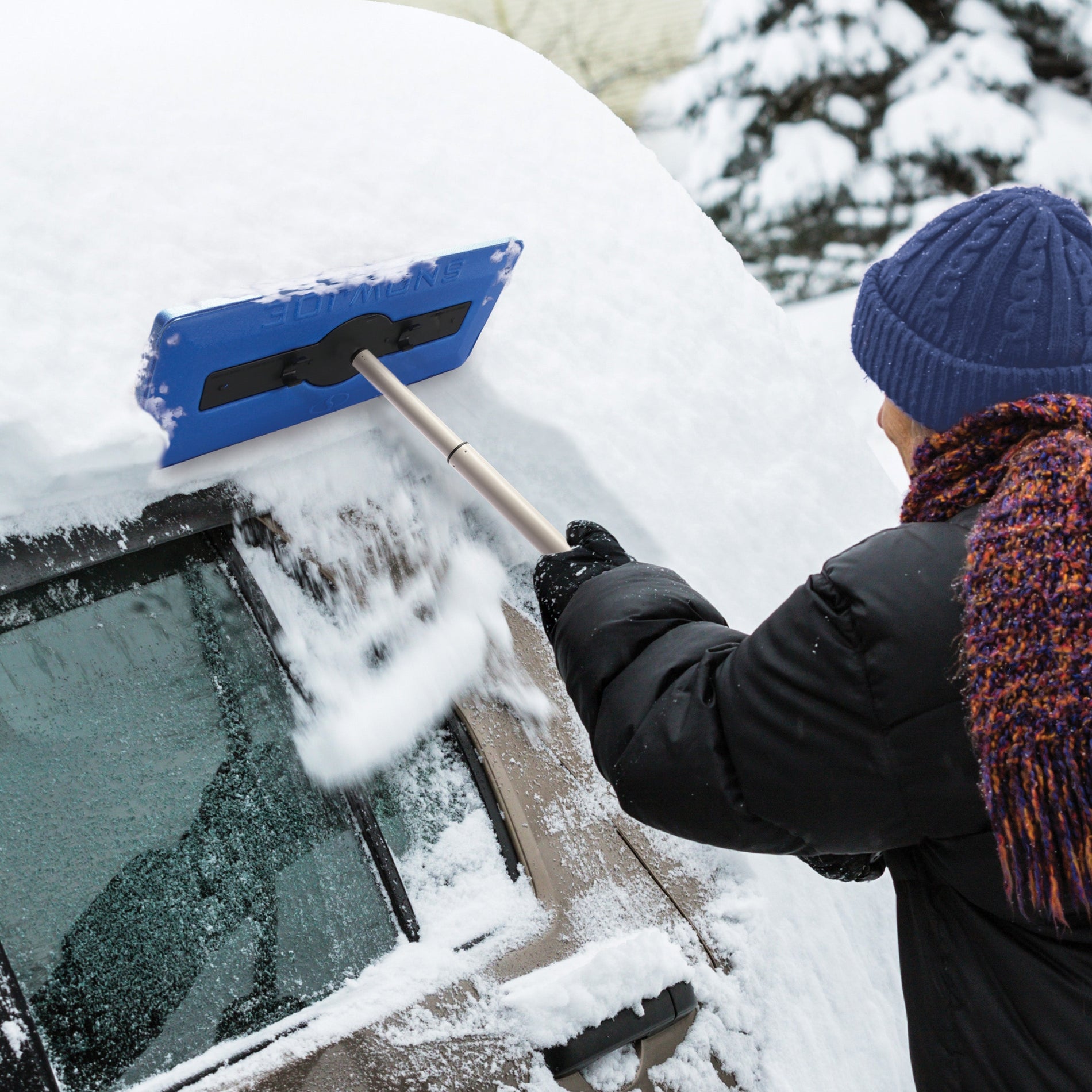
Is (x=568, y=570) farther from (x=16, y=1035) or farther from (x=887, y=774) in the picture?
(x=16, y=1035)

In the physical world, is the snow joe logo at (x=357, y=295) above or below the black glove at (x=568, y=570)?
above

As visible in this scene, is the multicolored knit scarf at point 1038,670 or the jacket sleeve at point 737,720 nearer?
the multicolored knit scarf at point 1038,670

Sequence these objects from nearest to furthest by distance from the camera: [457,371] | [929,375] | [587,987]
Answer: [929,375]
[587,987]
[457,371]

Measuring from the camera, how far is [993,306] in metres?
1.12

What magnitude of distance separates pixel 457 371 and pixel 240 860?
95 cm

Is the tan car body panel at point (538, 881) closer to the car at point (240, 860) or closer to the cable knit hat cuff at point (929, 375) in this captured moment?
the car at point (240, 860)

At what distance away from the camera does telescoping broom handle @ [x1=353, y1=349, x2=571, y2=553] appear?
1.58 meters

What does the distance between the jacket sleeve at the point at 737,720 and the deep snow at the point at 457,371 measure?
0.33m

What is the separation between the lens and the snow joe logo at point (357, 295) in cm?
148

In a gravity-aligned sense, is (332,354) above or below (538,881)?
above

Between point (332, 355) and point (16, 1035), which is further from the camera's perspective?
point (332, 355)

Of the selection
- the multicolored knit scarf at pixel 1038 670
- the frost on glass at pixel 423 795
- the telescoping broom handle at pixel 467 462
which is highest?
the telescoping broom handle at pixel 467 462

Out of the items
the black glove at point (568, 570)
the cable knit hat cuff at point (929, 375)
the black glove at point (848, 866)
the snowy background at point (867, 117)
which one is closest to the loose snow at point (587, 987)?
the black glove at point (848, 866)

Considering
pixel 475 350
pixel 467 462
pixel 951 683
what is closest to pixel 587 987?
pixel 951 683
